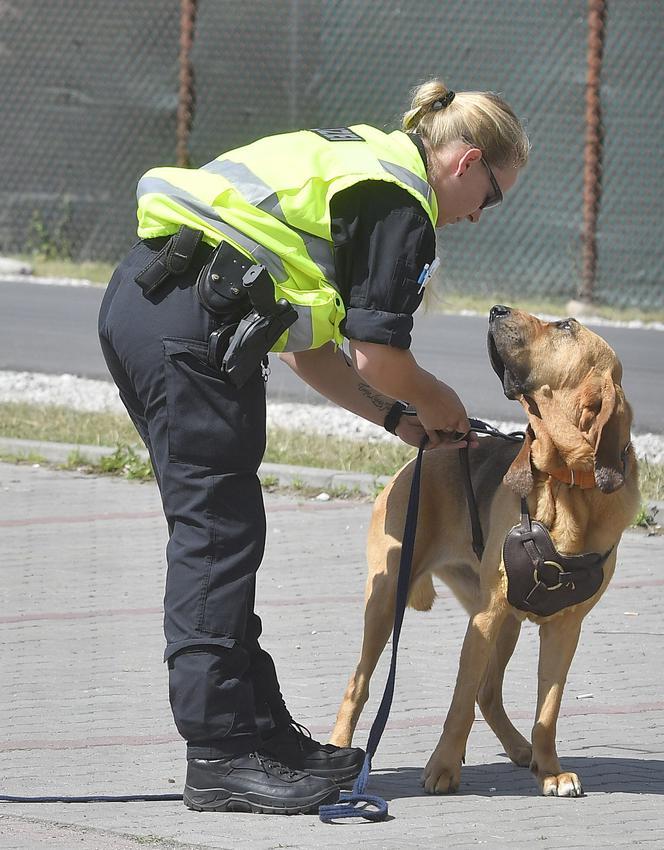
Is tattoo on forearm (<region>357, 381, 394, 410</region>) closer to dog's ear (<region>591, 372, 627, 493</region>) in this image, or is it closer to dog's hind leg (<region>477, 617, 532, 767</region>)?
dog's ear (<region>591, 372, 627, 493</region>)

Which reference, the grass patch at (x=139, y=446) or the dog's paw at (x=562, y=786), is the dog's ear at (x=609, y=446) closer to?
the dog's paw at (x=562, y=786)

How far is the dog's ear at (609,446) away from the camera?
11.9 ft

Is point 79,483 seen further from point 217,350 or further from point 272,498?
point 217,350

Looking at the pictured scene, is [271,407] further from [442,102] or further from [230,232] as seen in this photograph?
[230,232]

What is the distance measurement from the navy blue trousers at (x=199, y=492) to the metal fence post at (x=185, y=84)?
10044 millimetres

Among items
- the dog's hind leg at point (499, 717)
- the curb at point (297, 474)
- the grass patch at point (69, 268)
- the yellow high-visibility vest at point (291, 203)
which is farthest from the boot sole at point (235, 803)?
the grass patch at point (69, 268)

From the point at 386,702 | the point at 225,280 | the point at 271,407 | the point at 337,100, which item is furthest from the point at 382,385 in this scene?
the point at 337,100

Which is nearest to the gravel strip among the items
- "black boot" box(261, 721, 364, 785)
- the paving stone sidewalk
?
the paving stone sidewalk

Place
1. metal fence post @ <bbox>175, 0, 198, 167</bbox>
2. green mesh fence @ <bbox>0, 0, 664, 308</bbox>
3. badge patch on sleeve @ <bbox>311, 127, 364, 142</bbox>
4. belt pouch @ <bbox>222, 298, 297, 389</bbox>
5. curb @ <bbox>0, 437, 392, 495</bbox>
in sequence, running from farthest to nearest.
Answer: metal fence post @ <bbox>175, 0, 198, 167</bbox> → green mesh fence @ <bbox>0, 0, 664, 308</bbox> → curb @ <bbox>0, 437, 392, 495</bbox> → badge patch on sleeve @ <bbox>311, 127, 364, 142</bbox> → belt pouch @ <bbox>222, 298, 297, 389</bbox>

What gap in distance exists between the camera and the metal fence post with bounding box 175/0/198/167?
13.0 m

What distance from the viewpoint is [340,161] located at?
134 inches

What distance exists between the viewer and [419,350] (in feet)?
33.3

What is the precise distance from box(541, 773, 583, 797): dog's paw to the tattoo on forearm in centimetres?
122

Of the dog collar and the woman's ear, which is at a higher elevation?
the woman's ear
